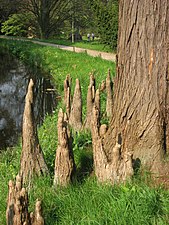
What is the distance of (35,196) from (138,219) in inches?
47.1

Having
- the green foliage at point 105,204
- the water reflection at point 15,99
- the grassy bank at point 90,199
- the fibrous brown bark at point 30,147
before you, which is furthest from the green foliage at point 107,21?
the green foliage at point 105,204

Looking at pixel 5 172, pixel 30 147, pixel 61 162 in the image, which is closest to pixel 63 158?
pixel 61 162

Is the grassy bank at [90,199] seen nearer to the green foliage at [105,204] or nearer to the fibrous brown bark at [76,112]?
the green foliage at [105,204]

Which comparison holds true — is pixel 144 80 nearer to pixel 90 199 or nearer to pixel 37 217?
pixel 90 199

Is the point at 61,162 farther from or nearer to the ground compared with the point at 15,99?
farther from the ground

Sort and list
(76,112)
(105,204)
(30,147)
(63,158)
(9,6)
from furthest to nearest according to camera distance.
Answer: (9,6) < (76,112) < (30,147) < (63,158) < (105,204)

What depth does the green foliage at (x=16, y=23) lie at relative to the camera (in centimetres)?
2920

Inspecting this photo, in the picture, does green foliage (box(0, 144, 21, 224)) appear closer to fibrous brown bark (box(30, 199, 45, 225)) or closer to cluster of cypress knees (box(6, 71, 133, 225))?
cluster of cypress knees (box(6, 71, 133, 225))

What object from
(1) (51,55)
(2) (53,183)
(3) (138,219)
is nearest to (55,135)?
(2) (53,183)

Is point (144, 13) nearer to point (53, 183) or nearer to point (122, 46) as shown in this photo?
point (122, 46)

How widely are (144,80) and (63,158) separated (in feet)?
3.54

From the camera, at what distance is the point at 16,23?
1175 inches

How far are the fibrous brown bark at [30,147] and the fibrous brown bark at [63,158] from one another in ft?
1.07

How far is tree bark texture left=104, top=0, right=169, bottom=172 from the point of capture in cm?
350
